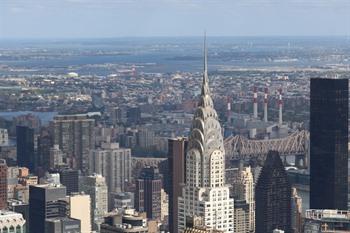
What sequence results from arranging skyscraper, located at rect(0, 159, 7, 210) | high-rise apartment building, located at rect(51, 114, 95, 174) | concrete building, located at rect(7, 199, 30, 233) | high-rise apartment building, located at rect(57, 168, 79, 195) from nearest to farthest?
1. concrete building, located at rect(7, 199, 30, 233)
2. skyscraper, located at rect(0, 159, 7, 210)
3. high-rise apartment building, located at rect(57, 168, 79, 195)
4. high-rise apartment building, located at rect(51, 114, 95, 174)

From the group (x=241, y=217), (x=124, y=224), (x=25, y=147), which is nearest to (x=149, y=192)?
(x=25, y=147)

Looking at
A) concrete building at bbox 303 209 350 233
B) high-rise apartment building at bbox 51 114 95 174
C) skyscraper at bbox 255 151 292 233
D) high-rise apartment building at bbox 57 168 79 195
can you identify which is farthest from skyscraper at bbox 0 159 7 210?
concrete building at bbox 303 209 350 233

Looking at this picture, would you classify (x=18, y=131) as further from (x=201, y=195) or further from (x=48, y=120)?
(x=201, y=195)

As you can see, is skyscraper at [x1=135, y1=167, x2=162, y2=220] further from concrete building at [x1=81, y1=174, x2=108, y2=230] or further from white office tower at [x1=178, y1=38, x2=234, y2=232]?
white office tower at [x1=178, y1=38, x2=234, y2=232]

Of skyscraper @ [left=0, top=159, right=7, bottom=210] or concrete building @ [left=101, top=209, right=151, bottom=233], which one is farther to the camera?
skyscraper @ [left=0, top=159, right=7, bottom=210]

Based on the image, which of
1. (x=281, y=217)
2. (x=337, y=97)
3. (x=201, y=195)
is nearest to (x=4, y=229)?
(x=201, y=195)

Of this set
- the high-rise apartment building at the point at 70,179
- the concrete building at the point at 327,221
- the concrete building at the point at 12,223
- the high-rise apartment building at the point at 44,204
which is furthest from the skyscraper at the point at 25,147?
the concrete building at the point at 327,221

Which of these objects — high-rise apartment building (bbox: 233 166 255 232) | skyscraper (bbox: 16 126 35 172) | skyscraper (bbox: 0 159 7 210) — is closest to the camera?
high-rise apartment building (bbox: 233 166 255 232)

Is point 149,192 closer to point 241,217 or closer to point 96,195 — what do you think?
point 96,195
